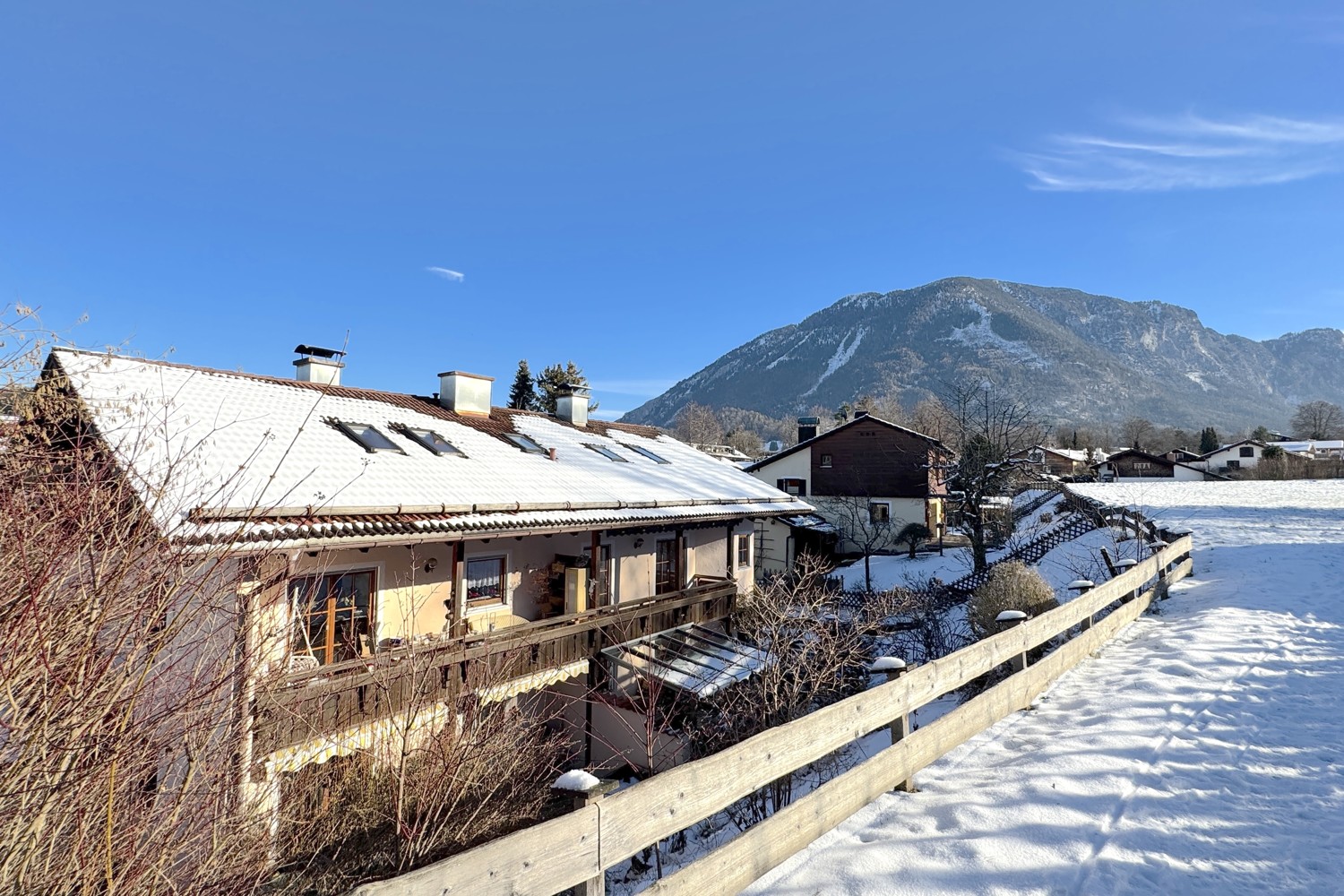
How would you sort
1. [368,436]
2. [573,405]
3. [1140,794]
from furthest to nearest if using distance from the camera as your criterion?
1. [573,405]
2. [368,436]
3. [1140,794]

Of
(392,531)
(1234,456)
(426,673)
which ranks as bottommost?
(426,673)

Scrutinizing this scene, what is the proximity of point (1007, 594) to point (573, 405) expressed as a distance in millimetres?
12738

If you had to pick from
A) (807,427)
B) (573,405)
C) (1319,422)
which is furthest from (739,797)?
(1319,422)

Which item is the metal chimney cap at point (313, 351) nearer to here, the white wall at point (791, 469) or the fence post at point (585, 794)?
the fence post at point (585, 794)

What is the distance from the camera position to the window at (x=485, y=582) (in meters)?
12.1

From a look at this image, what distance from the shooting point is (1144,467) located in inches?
2864

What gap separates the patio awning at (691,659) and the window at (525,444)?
461 centimetres

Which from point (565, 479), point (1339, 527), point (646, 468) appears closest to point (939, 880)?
point (565, 479)

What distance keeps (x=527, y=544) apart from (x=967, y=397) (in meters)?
22.2

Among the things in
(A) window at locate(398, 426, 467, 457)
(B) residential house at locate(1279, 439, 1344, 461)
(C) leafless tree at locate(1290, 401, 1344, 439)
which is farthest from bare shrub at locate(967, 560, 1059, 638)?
(C) leafless tree at locate(1290, 401, 1344, 439)

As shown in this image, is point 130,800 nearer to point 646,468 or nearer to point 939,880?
point 939,880

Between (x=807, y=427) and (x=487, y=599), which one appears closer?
(x=487, y=599)

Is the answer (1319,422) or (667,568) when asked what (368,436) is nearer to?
(667,568)

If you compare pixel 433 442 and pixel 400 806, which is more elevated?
pixel 433 442
